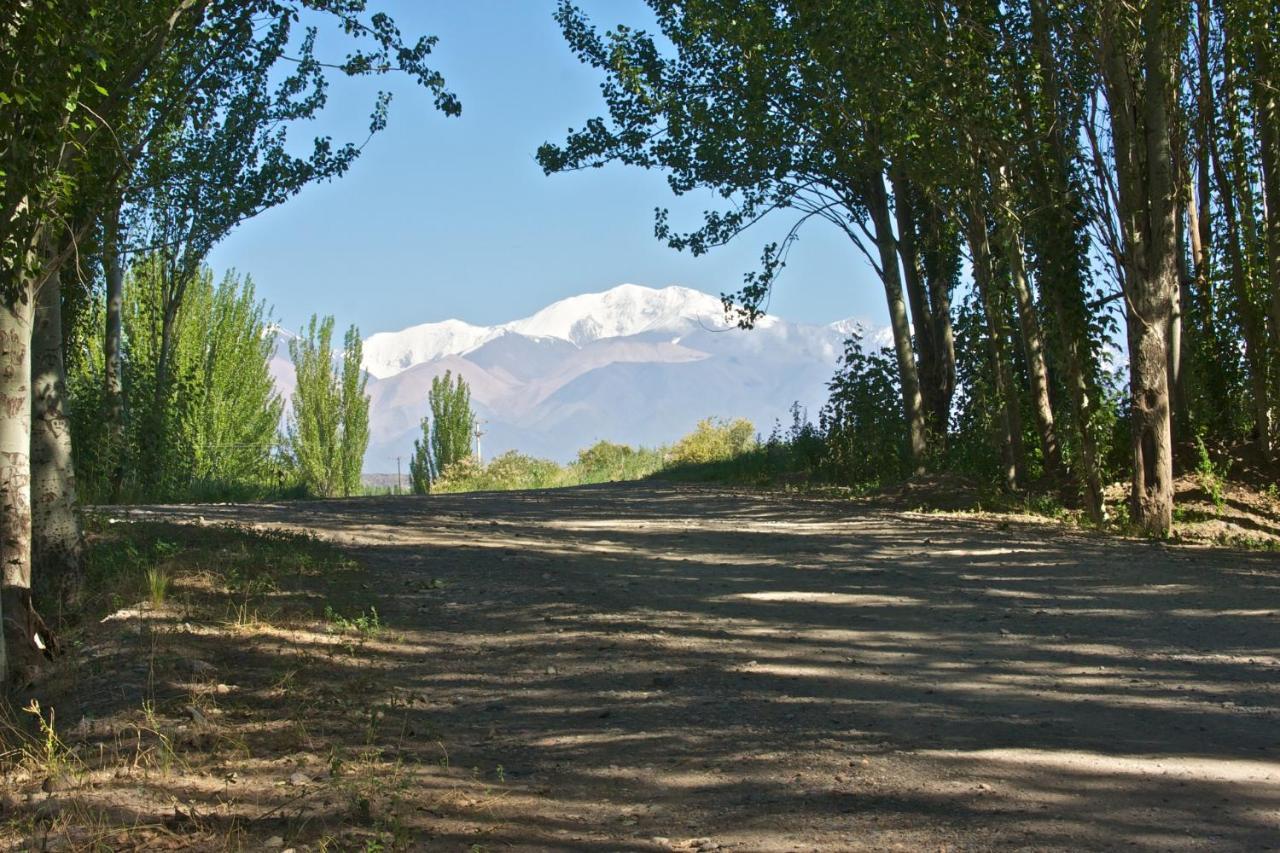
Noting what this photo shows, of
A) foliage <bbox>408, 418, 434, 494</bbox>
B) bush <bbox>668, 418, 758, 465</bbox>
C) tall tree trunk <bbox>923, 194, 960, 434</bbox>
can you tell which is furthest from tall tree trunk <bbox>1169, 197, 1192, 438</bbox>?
foliage <bbox>408, 418, 434, 494</bbox>

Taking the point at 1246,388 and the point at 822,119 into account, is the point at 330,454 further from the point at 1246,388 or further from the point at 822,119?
the point at 1246,388

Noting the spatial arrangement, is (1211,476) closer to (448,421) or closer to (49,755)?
(49,755)

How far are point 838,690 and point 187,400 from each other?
52.1 feet

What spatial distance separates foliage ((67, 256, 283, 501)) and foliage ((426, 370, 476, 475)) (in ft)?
26.0

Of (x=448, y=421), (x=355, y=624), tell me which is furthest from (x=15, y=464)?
(x=448, y=421)

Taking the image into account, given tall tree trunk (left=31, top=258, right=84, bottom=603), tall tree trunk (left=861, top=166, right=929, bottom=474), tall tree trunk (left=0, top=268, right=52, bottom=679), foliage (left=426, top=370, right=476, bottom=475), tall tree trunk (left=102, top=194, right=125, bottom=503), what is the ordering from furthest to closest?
foliage (left=426, top=370, right=476, bottom=475) < tall tree trunk (left=861, top=166, right=929, bottom=474) < tall tree trunk (left=102, top=194, right=125, bottom=503) < tall tree trunk (left=31, top=258, right=84, bottom=603) < tall tree trunk (left=0, top=268, right=52, bottom=679)

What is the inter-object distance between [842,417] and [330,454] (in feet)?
103

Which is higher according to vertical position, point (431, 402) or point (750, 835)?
point (431, 402)

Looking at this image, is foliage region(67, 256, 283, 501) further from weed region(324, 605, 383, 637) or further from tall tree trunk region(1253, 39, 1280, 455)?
tall tree trunk region(1253, 39, 1280, 455)

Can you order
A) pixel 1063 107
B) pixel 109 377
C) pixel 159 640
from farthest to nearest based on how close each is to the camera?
pixel 109 377 < pixel 1063 107 < pixel 159 640

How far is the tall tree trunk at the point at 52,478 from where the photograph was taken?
289 inches

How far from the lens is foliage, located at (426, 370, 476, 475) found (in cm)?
4478

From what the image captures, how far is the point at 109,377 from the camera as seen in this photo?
16891mm

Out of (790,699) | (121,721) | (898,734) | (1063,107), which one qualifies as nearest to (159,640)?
(121,721)
